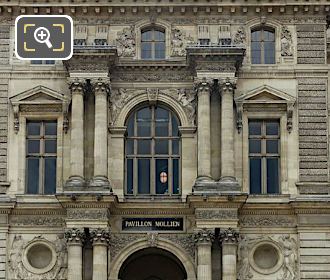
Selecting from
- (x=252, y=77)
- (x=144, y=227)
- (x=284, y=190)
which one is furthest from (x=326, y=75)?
(x=144, y=227)

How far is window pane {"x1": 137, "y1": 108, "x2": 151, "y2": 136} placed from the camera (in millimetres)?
37156

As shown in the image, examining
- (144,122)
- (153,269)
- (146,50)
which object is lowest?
(153,269)

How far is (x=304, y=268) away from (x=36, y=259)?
454 inches

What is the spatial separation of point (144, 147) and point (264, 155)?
5.32 metres

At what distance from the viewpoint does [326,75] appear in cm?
3725

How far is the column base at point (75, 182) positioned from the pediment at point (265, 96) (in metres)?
7.65

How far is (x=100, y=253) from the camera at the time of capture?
34500mm

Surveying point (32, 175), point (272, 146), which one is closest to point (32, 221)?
point (32, 175)

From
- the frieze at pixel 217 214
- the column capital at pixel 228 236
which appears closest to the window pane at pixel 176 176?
the frieze at pixel 217 214

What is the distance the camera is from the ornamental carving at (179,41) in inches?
1479

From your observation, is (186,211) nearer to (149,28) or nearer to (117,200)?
(117,200)

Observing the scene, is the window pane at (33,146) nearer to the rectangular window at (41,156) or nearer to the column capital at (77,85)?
the rectangular window at (41,156)

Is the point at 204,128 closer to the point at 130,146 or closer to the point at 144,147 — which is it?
the point at 144,147

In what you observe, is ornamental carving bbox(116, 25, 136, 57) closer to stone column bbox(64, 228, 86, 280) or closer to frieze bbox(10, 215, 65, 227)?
frieze bbox(10, 215, 65, 227)
